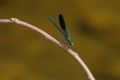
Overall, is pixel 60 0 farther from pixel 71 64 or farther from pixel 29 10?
pixel 71 64

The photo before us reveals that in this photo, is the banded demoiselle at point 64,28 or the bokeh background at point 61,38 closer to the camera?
the banded demoiselle at point 64,28

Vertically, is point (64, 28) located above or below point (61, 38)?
below

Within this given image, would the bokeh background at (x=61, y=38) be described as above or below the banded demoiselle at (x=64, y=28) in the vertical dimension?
above

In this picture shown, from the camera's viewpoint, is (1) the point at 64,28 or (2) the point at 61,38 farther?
(2) the point at 61,38

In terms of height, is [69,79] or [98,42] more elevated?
[98,42]

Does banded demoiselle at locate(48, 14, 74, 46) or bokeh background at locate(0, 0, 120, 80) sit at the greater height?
bokeh background at locate(0, 0, 120, 80)

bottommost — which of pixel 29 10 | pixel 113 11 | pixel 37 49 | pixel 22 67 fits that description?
pixel 22 67

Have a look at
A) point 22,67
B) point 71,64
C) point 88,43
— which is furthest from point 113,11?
point 22,67
